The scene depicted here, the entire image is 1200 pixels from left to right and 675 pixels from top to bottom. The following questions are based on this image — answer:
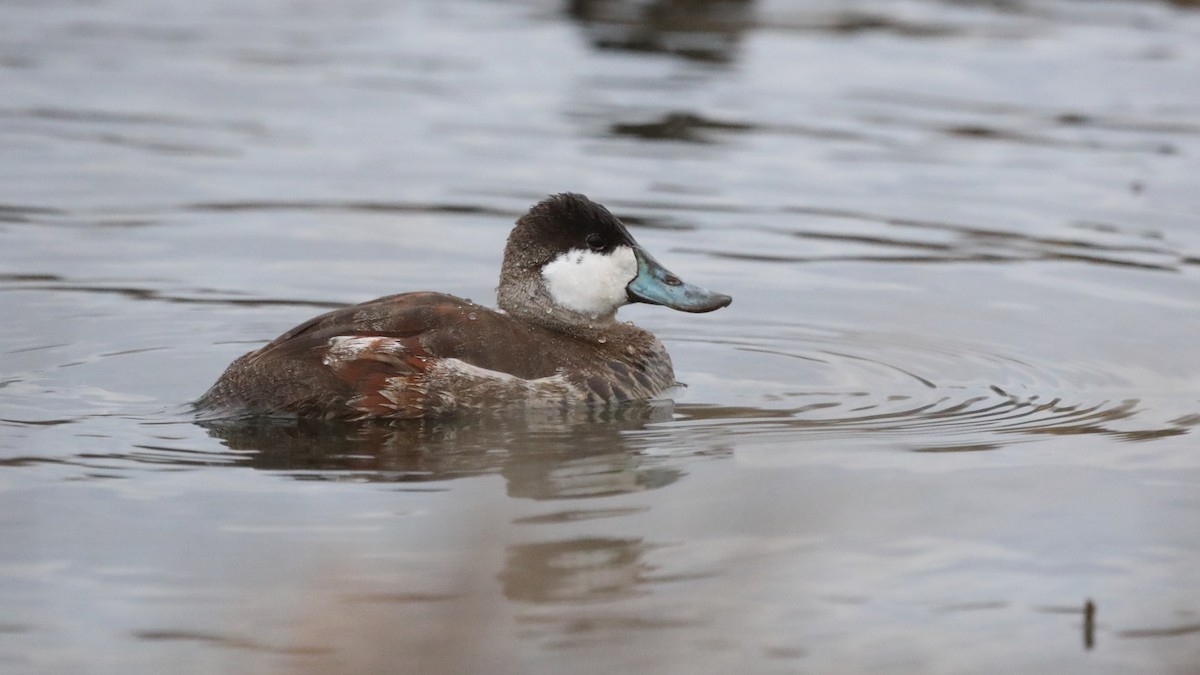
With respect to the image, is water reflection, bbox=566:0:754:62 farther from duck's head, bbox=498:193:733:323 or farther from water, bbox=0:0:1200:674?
duck's head, bbox=498:193:733:323

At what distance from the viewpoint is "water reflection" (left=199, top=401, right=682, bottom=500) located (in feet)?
17.4

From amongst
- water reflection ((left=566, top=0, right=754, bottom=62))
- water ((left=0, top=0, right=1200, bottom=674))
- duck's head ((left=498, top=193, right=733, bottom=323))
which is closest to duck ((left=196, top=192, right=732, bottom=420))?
duck's head ((left=498, top=193, right=733, bottom=323))

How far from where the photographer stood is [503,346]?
612 centimetres

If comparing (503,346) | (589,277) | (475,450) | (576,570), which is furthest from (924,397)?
(576,570)

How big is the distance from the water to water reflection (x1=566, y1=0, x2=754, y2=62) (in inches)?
9.7

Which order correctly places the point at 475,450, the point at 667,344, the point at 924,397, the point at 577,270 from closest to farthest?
the point at 475,450 < the point at 924,397 < the point at 577,270 < the point at 667,344

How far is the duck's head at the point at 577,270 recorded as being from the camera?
6.60 meters

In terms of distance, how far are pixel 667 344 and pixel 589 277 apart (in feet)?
3.41

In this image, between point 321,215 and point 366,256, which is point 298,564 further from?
point 321,215

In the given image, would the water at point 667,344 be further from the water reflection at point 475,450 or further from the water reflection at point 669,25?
the water reflection at point 669,25

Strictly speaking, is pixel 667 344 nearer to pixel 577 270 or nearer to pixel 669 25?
pixel 577 270

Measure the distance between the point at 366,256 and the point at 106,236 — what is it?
141 centimetres

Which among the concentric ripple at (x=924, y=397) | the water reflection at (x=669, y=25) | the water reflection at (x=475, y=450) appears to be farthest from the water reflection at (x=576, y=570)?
the water reflection at (x=669, y=25)

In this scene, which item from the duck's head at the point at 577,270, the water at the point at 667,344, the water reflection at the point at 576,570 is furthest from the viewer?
the duck's head at the point at 577,270
